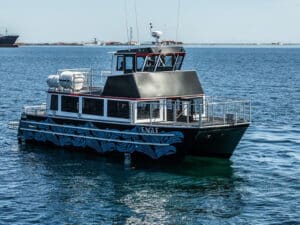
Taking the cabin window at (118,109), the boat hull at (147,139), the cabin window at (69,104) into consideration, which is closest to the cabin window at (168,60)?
the cabin window at (118,109)

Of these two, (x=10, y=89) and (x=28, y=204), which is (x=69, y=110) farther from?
(x=10, y=89)

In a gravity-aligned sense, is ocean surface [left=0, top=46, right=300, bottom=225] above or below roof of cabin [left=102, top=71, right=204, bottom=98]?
below

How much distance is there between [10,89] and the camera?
77.8 meters

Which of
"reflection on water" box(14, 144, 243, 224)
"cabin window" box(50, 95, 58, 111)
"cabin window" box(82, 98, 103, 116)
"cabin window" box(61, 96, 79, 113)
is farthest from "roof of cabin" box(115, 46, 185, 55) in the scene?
"reflection on water" box(14, 144, 243, 224)

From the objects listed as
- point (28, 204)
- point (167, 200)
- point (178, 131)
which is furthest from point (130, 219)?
point (178, 131)

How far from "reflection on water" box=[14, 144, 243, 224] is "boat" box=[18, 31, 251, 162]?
3.03 feet

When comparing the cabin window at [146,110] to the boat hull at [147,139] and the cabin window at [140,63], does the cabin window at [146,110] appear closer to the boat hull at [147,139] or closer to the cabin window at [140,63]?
the boat hull at [147,139]

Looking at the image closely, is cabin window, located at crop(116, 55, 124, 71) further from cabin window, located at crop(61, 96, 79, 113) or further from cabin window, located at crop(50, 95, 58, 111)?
cabin window, located at crop(50, 95, 58, 111)

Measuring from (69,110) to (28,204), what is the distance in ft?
37.5

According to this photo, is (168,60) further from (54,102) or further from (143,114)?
(54,102)

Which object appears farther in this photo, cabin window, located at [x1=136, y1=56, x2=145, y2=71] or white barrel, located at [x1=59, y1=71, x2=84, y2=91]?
white barrel, located at [x1=59, y1=71, x2=84, y2=91]

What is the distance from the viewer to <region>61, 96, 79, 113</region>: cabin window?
36.4m

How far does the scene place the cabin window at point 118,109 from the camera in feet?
110

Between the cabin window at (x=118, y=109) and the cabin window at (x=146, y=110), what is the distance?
67cm
